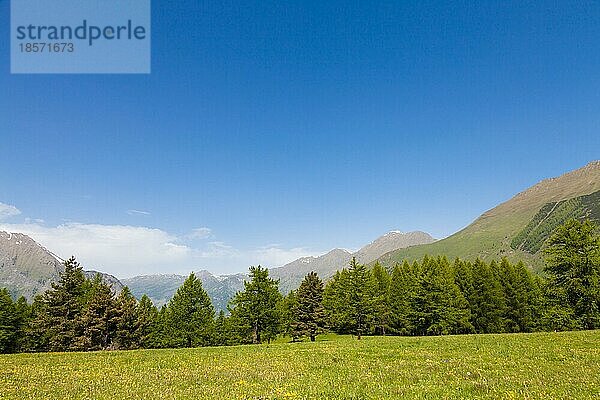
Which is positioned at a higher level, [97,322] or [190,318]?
[97,322]

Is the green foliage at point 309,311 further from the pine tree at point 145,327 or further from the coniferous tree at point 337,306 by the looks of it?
the pine tree at point 145,327

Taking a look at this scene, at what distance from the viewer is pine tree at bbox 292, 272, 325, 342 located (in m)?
65.2

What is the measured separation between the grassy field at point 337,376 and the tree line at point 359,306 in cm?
3354

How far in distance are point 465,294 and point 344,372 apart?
2364 inches

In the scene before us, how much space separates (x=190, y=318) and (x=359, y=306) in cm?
3096

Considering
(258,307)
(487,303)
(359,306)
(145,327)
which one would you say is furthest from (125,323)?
(487,303)

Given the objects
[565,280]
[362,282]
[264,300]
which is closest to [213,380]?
[362,282]

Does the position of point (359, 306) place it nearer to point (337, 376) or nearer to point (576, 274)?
point (576, 274)

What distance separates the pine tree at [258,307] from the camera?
6366 cm

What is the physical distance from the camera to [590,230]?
54.2 metres

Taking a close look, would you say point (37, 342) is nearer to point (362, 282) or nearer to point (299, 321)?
point (299, 321)

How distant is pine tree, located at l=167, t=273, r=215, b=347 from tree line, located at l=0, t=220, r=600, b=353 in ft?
0.57

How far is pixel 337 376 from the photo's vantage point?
1759 cm

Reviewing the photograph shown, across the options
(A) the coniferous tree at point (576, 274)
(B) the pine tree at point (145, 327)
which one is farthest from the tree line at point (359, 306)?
(B) the pine tree at point (145, 327)
